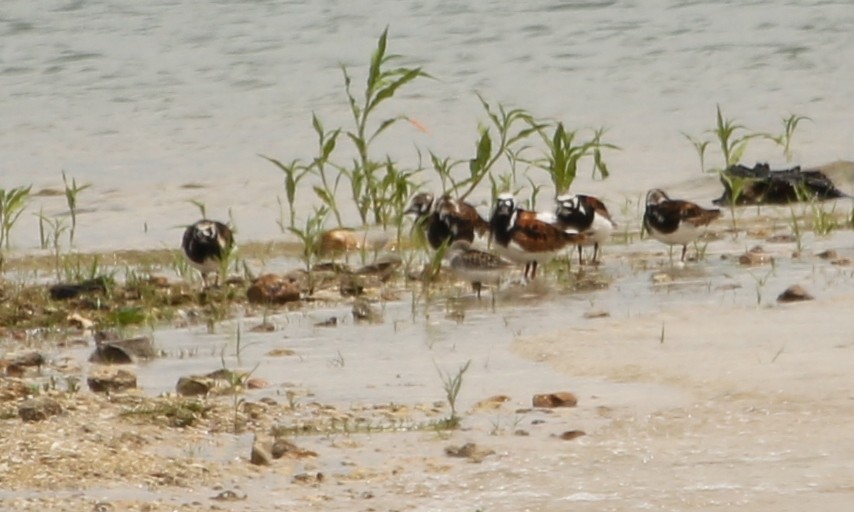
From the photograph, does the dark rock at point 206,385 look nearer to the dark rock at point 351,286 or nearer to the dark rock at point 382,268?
the dark rock at point 351,286

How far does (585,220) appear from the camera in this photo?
32.0 ft

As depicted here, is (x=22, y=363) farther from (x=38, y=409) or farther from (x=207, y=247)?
(x=207, y=247)

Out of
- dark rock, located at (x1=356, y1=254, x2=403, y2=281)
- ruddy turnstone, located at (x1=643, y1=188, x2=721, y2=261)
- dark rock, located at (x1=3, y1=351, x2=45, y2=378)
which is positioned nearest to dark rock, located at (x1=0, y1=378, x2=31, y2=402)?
dark rock, located at (x1=3, y1=351, x2=45, y2=378)

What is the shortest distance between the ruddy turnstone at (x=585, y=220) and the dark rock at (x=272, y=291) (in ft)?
5.40

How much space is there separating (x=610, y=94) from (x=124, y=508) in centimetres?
1088

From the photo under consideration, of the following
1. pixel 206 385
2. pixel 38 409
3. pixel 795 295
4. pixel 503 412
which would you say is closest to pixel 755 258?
pixel 795 295

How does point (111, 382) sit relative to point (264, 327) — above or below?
below

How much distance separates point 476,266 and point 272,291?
1.03 metres

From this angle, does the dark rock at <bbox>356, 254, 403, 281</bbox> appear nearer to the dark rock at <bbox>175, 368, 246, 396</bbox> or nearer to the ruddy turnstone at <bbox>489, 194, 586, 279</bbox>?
the ruddy turnstone at <bbox>489, 194, 586, 279</bbox>

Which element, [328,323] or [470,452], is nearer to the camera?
[470,452]

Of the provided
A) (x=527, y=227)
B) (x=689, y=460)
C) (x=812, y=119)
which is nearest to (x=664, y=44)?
(x=812, y=119)

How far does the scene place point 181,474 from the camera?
5.36 meters

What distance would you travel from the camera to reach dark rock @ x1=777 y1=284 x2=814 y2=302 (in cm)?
785

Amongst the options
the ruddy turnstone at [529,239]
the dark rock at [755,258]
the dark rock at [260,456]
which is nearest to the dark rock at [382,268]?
the ruddy turnstone at [529,239]
